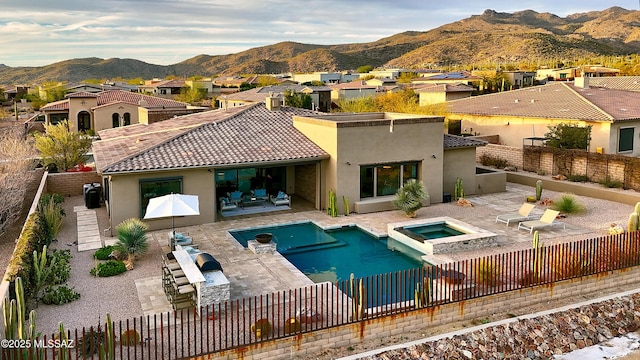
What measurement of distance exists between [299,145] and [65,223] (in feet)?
33.3

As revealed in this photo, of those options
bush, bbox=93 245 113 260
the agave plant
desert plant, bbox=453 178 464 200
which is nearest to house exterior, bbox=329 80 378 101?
desert plant, bbox=453 178 464 200

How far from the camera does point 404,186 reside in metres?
23.4

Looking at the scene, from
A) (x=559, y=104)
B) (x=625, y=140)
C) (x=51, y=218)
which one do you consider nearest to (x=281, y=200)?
(x=51, y=218)

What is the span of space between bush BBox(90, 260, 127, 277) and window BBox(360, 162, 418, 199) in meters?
11.2

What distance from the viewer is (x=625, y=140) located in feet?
111

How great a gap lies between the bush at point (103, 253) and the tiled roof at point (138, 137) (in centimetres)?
381

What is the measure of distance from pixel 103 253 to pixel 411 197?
39.1 ft

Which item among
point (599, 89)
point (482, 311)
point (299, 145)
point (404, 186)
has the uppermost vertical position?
point (599, 89)

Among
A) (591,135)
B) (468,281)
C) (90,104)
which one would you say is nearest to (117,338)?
(468,281)

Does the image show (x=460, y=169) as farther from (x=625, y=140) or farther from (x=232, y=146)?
(x=625, y=140)

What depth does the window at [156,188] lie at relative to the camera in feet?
68.8

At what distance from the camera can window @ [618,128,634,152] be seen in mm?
33656

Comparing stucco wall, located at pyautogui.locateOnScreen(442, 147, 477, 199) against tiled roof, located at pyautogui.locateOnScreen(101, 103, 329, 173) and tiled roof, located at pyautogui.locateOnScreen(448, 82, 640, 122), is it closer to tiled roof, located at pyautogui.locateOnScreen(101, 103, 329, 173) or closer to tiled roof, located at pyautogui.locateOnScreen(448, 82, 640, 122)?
tiled roof, located at pyautogui.locateOnScreen(101, 103, 329, 173)

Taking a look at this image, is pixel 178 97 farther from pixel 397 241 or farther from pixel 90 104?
pixel 397 241
